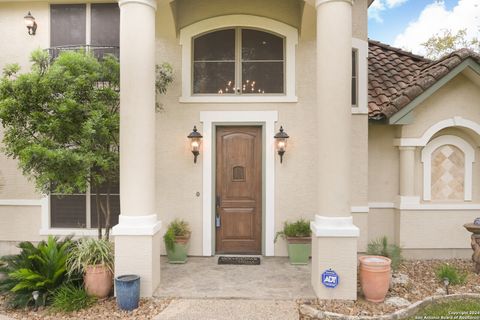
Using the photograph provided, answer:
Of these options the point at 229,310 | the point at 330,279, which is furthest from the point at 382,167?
the point at 229,310

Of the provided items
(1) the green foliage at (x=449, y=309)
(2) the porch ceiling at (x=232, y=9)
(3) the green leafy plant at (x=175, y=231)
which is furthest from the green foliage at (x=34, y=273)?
(1) the green foliage at (x=449, y=309)

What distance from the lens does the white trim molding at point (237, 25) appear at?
7.24 meters

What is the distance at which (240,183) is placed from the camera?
24.0 ft

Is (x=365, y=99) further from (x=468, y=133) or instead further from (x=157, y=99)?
(x=157, y=99)

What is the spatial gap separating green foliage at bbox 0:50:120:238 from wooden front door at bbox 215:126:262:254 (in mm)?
2148

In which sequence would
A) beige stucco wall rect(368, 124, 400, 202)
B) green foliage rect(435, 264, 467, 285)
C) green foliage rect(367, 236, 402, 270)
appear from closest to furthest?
1. green foliage rect(435, 264, 467, 285)
2. green foliage rect(367, 236, 402, 270)
3. beige stucco wall rect(368, 124, 400, 202)

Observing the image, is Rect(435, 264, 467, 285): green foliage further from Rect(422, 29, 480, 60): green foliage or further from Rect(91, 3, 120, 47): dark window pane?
Rect(422, 29, 480, 60): green foliage

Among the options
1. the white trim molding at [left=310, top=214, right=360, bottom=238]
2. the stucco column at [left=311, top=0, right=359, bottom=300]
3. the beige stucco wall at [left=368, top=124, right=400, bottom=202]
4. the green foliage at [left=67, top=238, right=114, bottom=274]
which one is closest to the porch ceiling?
the stucco column at [left=311, top=0, right=359, bottom=300]

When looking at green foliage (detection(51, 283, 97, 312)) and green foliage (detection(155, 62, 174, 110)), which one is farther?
green foliage (detection(155, 62, 174, 110))

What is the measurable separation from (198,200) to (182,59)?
2846 mm

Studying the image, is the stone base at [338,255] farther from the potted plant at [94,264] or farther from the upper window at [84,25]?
the upper window at [84,25]

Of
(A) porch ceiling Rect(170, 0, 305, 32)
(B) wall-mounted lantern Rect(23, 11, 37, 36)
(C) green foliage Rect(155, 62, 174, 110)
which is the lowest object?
(C) green foliage Rect(155, 62, 174, 110)

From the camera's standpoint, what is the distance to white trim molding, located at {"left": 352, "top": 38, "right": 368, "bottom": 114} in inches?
287

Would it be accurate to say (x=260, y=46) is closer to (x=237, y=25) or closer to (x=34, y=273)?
(x=237, y=25)
